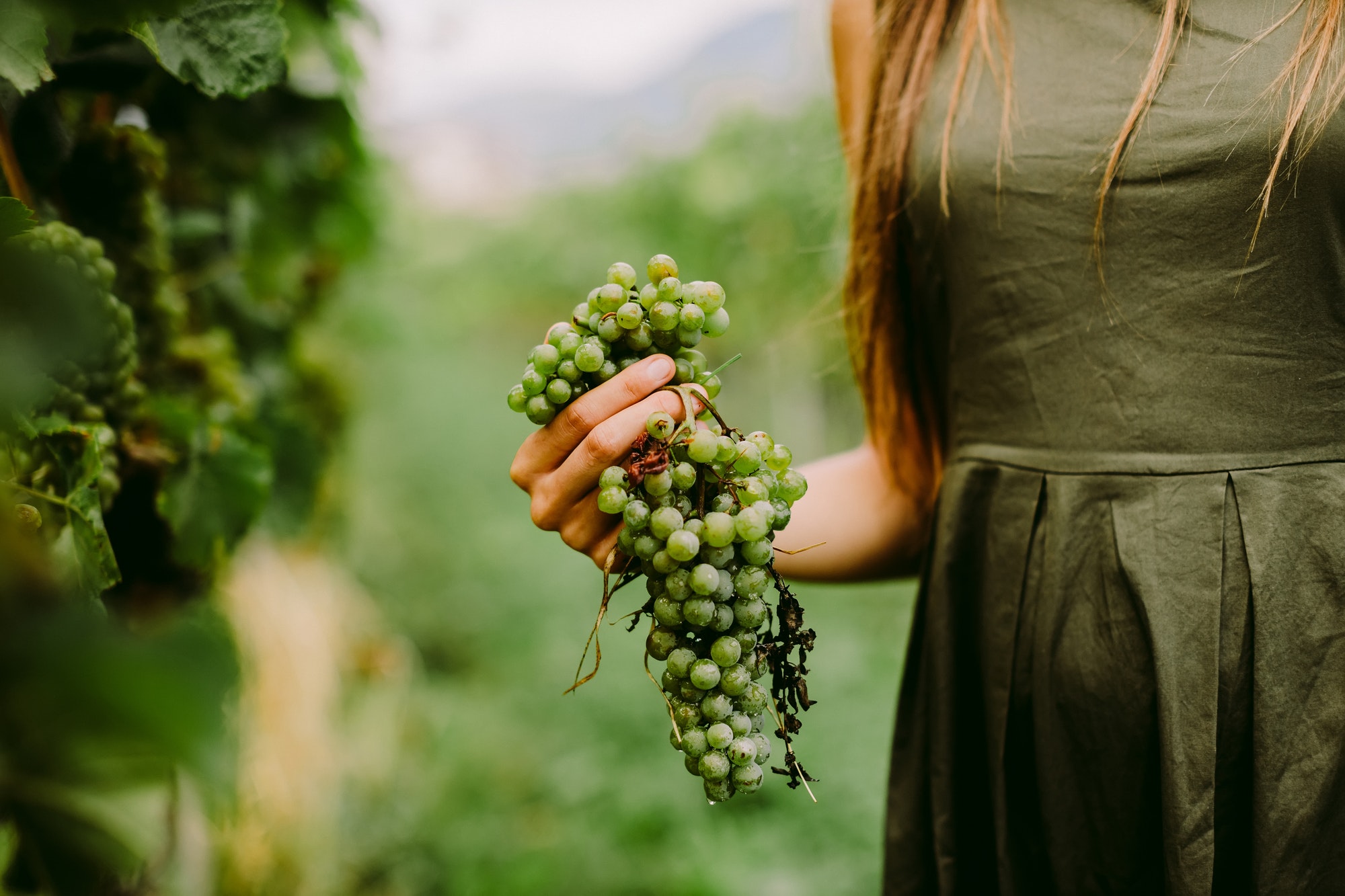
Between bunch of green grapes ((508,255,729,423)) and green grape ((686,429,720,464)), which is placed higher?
bunch of green grapes ((508,255,729,423))

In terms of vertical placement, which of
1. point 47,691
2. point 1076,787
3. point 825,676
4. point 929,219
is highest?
point 929,219

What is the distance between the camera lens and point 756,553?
77 centimetres

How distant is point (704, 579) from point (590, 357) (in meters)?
0.25

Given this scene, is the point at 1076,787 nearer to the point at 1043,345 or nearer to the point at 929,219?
the point at 1043,345

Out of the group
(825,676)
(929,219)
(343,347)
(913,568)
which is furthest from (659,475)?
(825,676)

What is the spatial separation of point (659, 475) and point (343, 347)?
2.83 metres

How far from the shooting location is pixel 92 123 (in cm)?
100

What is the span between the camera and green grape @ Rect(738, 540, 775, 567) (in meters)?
0.77

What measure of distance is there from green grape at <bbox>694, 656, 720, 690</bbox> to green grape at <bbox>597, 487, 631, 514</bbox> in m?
0.10

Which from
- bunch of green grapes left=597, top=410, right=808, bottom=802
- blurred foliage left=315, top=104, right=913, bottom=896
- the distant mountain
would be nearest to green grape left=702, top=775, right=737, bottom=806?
bunch of green grapes left=597, top=410, right=808, bottom=802

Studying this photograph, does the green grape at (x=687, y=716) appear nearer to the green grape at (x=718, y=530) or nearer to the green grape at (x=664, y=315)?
the green grape at (x=718, y=530)

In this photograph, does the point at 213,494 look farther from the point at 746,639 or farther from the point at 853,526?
the point at 853,526

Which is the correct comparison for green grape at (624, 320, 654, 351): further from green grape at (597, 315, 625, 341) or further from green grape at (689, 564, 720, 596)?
green grape at (689, 564, 720, 596)

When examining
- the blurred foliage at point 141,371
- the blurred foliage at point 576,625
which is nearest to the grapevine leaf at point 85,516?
the blurred foliage at point 141,371
